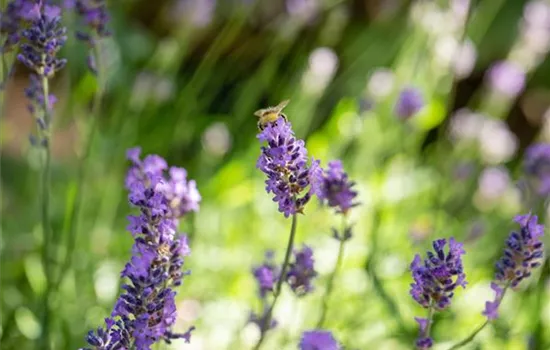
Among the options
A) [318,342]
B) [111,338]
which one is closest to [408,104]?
[318,342]

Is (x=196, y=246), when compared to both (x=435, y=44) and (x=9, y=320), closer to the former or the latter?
(x=9, y=320)

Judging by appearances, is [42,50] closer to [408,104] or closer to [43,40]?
[43,40]

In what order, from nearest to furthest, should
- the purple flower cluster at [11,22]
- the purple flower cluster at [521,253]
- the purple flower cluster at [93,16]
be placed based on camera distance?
the purple flower cluster at [521,253] < the purple flower cluster at [11,22] < the purple flower cluster at [93,16]

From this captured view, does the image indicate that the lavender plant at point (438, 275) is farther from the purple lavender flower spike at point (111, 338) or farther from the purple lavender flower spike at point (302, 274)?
the purple lavender flower spike at point (111, 338)

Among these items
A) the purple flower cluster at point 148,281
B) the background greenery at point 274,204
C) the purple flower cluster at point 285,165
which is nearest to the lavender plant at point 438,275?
the purple flower cluster at point 285,165

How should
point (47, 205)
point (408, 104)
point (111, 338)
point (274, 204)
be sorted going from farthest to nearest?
1. point (274, 204)
2. point (408, 104)
3. point (47, 205)
4. point (111, 338)
